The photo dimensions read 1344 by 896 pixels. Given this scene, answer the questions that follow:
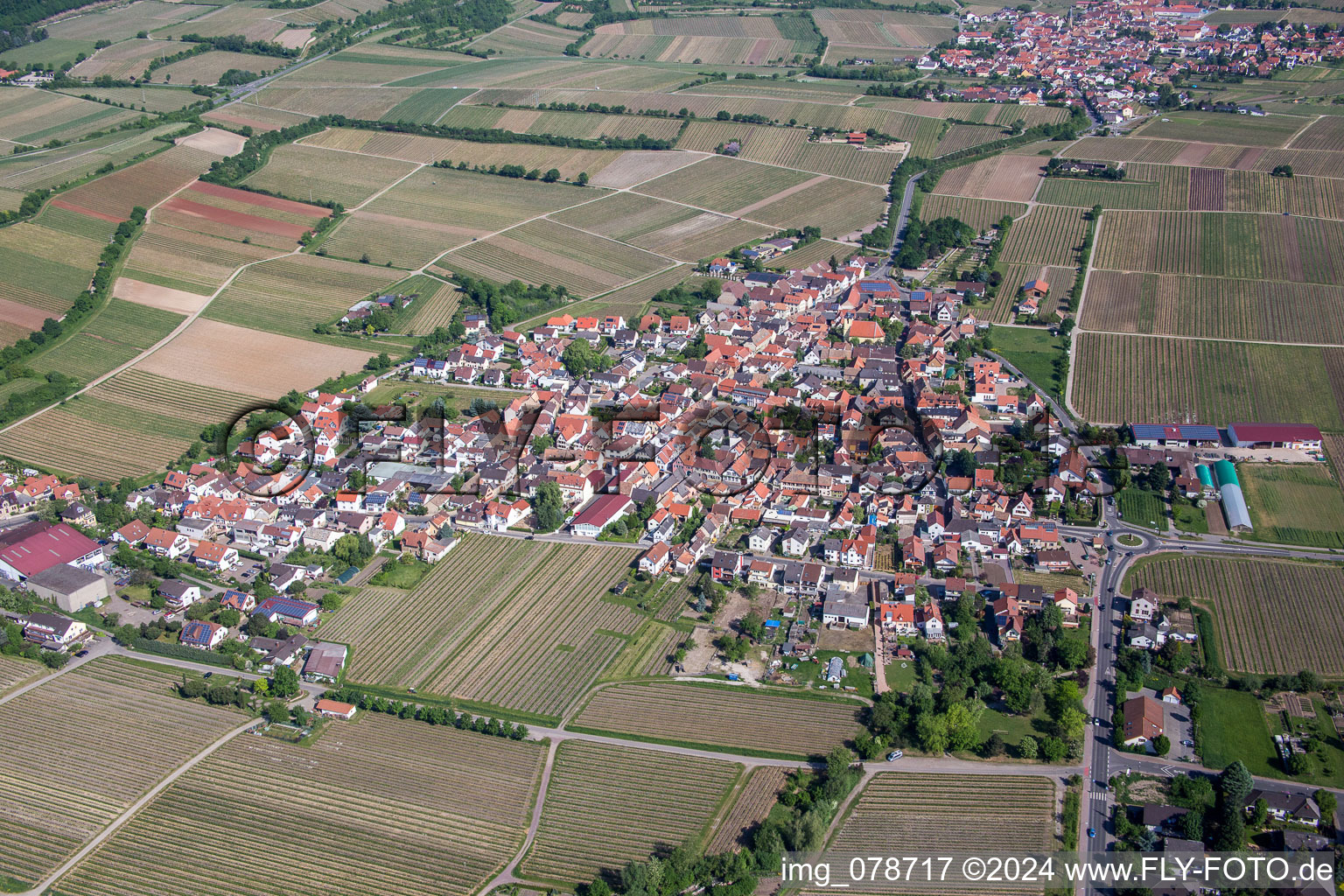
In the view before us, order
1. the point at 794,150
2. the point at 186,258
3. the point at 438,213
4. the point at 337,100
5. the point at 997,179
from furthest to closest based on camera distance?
the point at 337,100, the point at 794,150, the point at 997,179, the point at 438,213, the point at 186,258

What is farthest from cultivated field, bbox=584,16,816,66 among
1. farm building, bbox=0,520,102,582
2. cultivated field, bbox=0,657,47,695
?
cultivated field, bbox=0,657,47,695

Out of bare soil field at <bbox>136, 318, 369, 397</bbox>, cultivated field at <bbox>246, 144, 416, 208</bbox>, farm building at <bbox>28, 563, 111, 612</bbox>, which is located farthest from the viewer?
cultivated field at <bbox>246, 144, 416, 208</bbox>

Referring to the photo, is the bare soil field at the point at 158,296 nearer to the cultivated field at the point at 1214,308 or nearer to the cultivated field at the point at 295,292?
the cultivated field at the point at 295,292

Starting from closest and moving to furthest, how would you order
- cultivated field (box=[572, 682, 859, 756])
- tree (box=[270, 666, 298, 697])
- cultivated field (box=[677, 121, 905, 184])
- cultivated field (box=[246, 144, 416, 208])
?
cultivated field (box=[572, 682, 859, 756]) < tree (box=[270, 666, 298, 697]) < cultivated field (box=[246, 144, 416, 208]) < cultivated field (box=[677, 121, 905, 184])

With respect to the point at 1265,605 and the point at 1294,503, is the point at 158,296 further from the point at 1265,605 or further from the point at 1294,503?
the point at 1294,503

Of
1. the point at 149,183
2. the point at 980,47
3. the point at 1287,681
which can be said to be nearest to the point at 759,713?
the point at 1287,681

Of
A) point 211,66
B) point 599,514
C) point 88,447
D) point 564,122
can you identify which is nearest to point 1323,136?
point 564,122

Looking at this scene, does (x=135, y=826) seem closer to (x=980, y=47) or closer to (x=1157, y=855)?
(x=1157, y=855)

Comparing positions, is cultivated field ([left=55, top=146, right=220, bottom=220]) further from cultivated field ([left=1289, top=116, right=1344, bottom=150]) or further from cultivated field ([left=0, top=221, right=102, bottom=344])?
cultivated field ([left=1289, top=116, right=1344, bottom=150])
